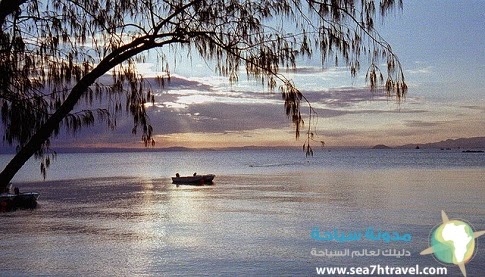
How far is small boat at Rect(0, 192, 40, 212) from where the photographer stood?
3756 cm

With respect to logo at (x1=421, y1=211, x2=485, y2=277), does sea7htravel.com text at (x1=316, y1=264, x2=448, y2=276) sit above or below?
above

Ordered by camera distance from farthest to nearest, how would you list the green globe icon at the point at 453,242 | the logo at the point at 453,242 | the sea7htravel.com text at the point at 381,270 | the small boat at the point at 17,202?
the small boat at the point at 17,202
the green globe icon at the point at 453,242
the logo at the point at 453,242
the sea7htravel.com text at the point at 381,270

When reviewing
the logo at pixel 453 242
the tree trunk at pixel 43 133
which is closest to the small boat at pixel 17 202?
the logo at pixel 453 242

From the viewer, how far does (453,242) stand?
78.4 feet

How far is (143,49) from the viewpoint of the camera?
390 cm

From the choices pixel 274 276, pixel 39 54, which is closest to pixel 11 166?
pixel 39 54

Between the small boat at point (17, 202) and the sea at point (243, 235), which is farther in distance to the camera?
the small boat at point (17, 202)

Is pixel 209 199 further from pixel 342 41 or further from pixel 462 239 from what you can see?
pixel 342 41

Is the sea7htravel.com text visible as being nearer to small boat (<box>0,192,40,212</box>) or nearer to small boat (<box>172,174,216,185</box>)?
small boat (<box>0,192,40,212</box>)

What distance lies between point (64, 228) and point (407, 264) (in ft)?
58.7

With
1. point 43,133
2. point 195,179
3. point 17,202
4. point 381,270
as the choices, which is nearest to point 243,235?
point 381,270

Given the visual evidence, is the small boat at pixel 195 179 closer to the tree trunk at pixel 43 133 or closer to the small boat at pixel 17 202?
the small boat at pixel 17 202

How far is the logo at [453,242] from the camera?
2023 centimetres

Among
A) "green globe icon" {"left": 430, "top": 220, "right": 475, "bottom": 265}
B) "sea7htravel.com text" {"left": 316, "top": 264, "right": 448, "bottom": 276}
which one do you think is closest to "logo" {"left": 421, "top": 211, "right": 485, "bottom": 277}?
"green globe icon" {"left": 430, "top": 220, "right": 475, "bottom": 265}
